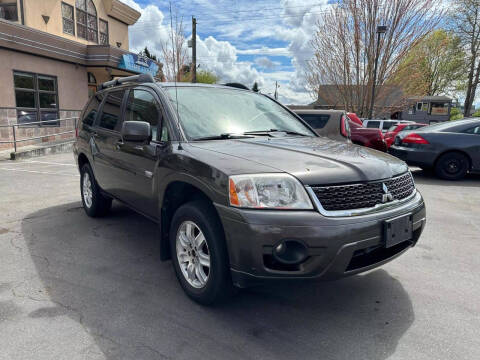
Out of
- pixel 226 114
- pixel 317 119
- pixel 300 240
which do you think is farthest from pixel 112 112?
pixel 317 119

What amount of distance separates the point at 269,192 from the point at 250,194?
0.12 m

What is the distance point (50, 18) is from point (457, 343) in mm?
18000

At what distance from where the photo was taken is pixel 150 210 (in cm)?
350

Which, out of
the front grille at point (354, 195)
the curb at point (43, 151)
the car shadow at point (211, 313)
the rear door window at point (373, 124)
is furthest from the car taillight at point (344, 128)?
the rear door window at point (373, 124)

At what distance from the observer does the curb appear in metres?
11.4

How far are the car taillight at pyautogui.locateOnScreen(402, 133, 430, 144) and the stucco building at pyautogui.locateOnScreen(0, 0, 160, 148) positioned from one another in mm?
12792

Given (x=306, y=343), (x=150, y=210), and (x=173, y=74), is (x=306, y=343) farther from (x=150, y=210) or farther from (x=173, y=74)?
(x=173, y=74)

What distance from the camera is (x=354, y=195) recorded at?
7.97 feet

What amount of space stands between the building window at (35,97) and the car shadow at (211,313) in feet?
39.3

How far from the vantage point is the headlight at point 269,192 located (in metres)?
2.29

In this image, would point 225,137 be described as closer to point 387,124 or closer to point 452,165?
point 452,165

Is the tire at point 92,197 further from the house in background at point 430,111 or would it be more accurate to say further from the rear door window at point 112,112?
the house in background at point 430,111

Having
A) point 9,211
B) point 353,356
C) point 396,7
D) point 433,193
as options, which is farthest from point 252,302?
point 396,7

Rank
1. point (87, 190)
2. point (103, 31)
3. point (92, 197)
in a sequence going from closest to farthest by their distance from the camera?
point (92, 197), point (87, 190), point (103, 31)
